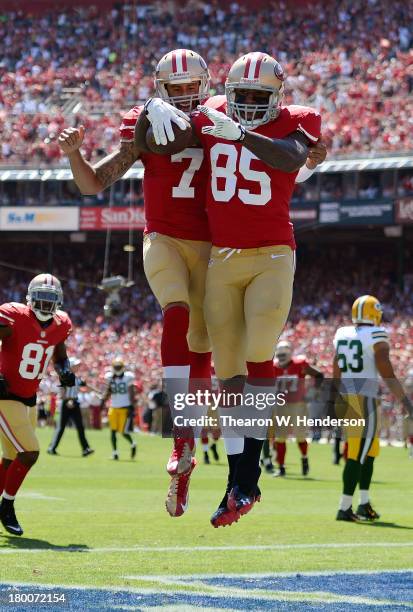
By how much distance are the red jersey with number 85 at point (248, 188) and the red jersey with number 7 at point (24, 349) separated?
500cm

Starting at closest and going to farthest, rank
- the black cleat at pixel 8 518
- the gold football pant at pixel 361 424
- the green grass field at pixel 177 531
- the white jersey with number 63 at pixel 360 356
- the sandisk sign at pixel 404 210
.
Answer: the green grass field at pixel 177 531 < the black cleat at pixel 8 518 < the gold football pant at pixel 361 424 < the white jersey with number 63 at pixel 360 356 < the sandisk sign at pixel 404 210

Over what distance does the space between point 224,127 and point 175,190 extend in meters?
0.65

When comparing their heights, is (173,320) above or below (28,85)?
below

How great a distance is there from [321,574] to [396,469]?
10161 mm

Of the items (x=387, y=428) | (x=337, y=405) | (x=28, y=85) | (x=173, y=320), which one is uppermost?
(x=28, y=85)

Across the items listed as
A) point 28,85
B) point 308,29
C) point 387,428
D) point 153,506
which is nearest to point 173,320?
A: point 153,506

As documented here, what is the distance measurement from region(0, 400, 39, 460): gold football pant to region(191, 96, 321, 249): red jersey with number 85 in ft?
16.9

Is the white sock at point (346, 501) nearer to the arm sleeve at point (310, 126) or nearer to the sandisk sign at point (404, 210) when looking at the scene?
the arm sleeve at point (310, 126)

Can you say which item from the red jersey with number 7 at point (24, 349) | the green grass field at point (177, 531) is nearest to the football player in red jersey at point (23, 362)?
the red jersey with number 7 at point (24, 349)

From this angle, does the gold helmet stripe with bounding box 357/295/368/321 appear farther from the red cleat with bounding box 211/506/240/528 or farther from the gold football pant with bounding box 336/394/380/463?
the red cleat with bounding box 211/506/240/528

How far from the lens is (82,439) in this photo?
20.3 metres

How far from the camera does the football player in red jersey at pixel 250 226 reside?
6066 mm

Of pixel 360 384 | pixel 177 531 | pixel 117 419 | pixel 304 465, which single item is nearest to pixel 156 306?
pixel 117 419

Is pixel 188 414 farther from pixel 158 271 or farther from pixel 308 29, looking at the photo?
pixel 308 29
